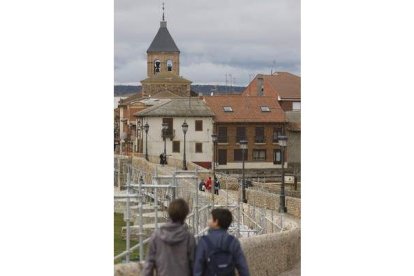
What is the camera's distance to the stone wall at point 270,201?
1572cm

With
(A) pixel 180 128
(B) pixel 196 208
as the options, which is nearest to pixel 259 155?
(A) pixel 180 128

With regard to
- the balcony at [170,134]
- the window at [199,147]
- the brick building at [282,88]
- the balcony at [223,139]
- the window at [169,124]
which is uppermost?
the brick building at [282,88]

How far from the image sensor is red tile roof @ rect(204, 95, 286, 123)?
37906 mm

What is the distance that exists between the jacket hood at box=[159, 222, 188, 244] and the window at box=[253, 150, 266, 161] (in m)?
33.7

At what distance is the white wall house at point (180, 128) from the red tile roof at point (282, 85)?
4042mm

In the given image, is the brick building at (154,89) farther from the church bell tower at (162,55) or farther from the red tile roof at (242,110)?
the red tile roof at (242,110)

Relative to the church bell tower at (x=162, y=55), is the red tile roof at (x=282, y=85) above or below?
below

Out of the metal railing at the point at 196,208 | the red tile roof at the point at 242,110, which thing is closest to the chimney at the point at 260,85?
the red tile roof at the point at 242,110

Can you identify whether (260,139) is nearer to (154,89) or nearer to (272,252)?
(154,89)

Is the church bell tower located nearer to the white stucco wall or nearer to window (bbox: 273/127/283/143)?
window (bbox: 273/127/283/143)
